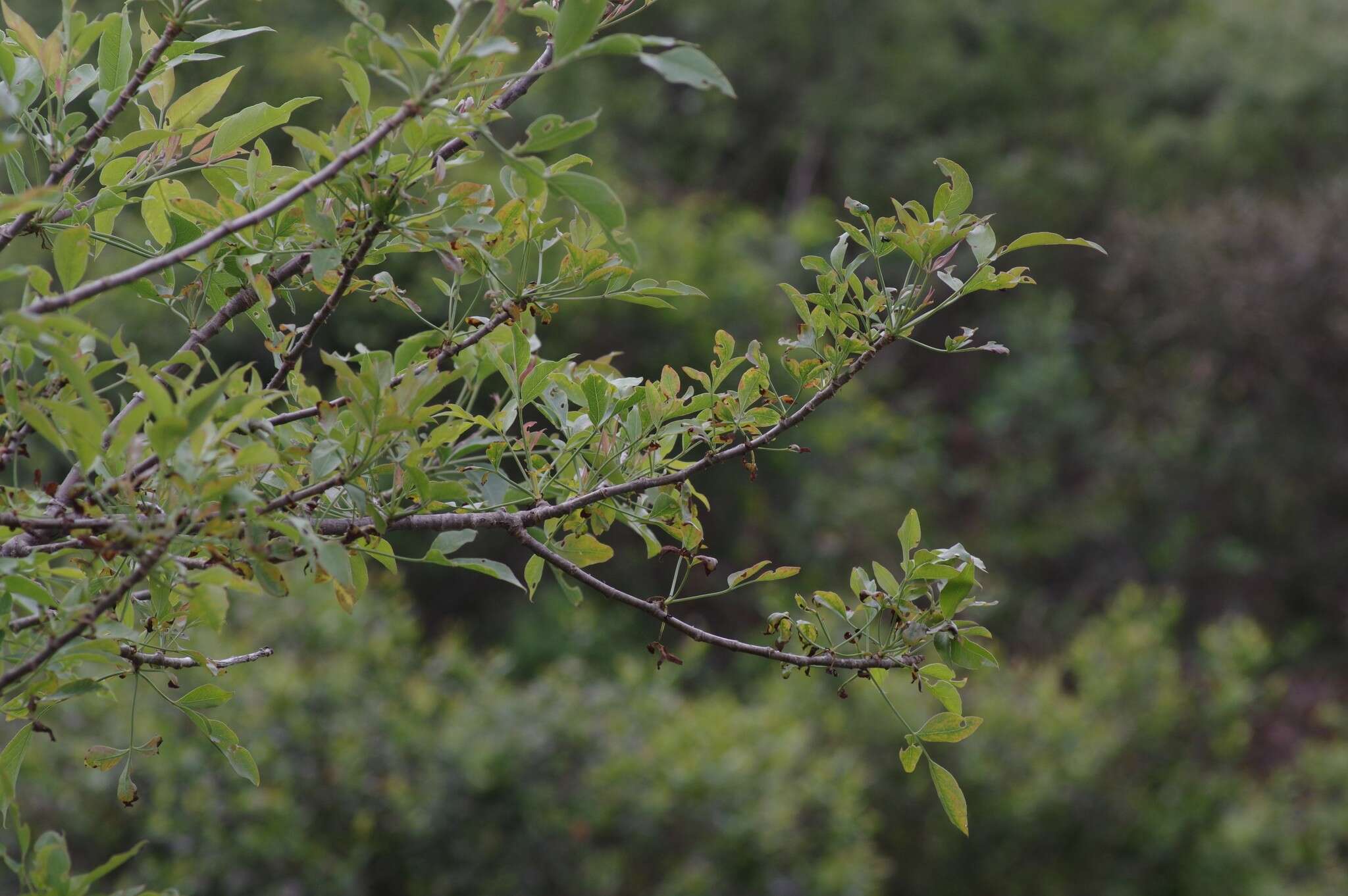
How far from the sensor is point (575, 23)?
850mm

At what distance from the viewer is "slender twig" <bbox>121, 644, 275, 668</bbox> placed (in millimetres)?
1113

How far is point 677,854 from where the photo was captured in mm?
3586

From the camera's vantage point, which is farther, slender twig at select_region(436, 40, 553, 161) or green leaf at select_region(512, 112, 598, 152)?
slender twig at select_region(436, 40, 553, 161)

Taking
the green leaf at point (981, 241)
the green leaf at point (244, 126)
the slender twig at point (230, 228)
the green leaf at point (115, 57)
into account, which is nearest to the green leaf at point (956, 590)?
the green leaf at point (981, 241)

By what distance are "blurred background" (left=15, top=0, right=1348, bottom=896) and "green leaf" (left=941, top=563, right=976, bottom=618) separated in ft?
8.30

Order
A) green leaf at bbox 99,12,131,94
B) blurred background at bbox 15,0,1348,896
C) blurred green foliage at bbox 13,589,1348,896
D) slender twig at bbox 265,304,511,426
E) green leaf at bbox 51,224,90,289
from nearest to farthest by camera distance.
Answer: green leaf at bbox 51,224,90,289 < slender twig at bbox 265,304,511,426 < green leaf at bbox 99,12,131,94 < blurred green foliage at bbox 13,589,1348,896 < blurred background at bbox 15,0,1348,896

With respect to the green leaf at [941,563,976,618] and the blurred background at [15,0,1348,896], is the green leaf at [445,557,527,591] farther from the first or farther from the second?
the blurred background at [15,0,1348,896]

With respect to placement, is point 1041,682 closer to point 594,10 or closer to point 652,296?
point 652,296

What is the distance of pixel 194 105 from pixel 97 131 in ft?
0.34

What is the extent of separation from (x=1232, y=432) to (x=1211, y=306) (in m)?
0.97

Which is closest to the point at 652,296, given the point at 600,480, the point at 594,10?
the point at 600,480

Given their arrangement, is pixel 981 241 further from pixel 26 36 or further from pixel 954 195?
pixel 26 36

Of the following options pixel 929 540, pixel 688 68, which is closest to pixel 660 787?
pixel 688 68

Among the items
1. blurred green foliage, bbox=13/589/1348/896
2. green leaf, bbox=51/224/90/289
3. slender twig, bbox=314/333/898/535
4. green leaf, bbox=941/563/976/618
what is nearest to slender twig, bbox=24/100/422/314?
green leaf, bbox=51/224/90/289
